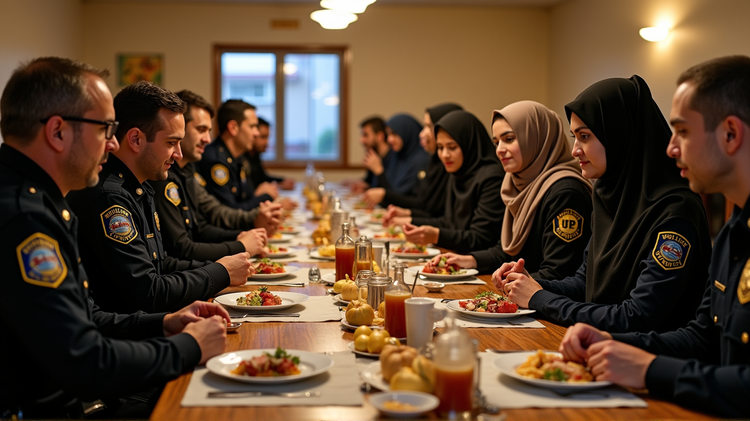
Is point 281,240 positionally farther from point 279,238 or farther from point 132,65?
point 132,65

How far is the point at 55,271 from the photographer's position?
147cm

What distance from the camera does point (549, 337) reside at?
76.9 inches

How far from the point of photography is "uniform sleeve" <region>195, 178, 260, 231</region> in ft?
14.4

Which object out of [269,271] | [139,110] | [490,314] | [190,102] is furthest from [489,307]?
[190,102]

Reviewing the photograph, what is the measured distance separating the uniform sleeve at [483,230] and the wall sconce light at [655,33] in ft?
15.7

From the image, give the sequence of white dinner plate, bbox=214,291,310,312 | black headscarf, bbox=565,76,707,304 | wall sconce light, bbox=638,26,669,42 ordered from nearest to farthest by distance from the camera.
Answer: black headscarf, bbox=565,76,707,304
white dinner plate, bbox=214,291,310,312
wall sconce light, bbox=638,26,669,42

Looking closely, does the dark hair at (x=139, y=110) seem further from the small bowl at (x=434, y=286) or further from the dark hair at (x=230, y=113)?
the dark hair at (x=230, y=113)

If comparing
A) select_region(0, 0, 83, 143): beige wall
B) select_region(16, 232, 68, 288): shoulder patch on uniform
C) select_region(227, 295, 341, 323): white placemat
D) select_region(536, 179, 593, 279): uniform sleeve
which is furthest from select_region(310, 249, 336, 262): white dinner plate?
select_region(0, 0, 83, 143): beige wall

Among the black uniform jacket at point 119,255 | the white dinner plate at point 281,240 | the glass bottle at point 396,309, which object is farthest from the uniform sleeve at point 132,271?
the white dinner plate at point 281,240

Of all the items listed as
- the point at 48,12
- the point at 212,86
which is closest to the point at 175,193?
the point at 48,12

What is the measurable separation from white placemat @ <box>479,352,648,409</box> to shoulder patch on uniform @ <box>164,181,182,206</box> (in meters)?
2.04

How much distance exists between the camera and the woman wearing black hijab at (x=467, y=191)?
12.2 feet

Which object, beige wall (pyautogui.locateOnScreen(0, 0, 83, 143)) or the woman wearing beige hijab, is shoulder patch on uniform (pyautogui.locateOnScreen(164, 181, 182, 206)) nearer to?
the woman wearing beige hijab

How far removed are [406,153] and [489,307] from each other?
5275mm
